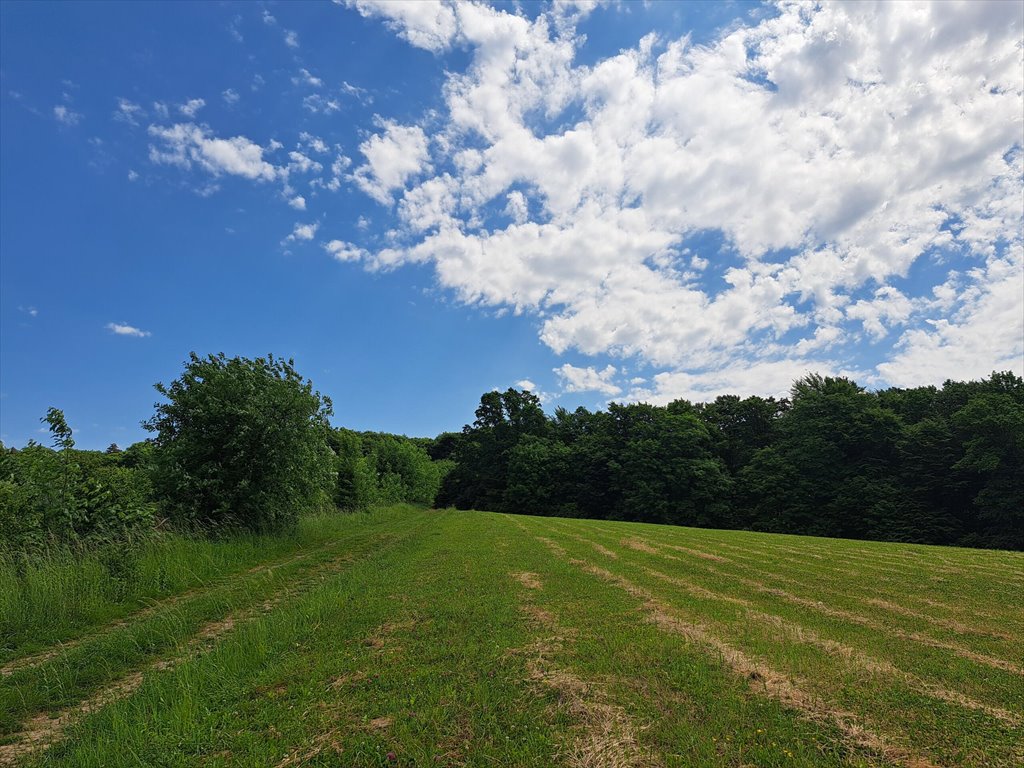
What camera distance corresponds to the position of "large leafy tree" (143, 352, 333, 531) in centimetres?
1711

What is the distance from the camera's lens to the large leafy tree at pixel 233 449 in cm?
1711

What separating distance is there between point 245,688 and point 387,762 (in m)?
2.32

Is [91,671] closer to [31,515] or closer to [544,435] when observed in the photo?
[31,515]

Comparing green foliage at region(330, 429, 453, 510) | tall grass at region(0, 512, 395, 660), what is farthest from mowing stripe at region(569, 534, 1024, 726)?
green foliage at region(330, 429, 453, 510)

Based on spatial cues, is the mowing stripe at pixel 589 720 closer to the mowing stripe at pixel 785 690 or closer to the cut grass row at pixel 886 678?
the mowing stripe at pixel 785 690

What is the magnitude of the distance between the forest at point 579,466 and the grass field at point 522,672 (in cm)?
537

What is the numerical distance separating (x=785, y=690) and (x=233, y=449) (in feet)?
61.7

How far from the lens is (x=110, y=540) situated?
1077cm

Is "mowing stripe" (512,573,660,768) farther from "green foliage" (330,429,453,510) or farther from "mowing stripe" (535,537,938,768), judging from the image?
"green foliage" (330,429,453,510)

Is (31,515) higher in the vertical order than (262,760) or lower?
higher

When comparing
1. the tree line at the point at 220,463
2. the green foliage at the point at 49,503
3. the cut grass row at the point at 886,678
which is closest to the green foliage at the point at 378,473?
the tree line at the point at 220,463

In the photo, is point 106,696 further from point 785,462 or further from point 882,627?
point 785,462

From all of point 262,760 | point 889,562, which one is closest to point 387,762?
point 262,760

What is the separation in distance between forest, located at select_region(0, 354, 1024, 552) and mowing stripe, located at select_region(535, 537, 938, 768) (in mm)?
11557
